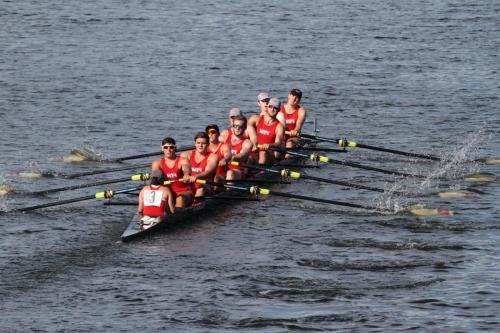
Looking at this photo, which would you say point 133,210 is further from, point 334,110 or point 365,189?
point 334,110

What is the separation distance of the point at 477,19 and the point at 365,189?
122 ft

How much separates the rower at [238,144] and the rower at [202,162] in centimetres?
176

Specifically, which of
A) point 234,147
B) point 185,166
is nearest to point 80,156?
point 234,147

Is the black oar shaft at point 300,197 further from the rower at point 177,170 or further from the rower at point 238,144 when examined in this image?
the rower at point 238,144

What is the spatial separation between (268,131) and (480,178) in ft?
19.6

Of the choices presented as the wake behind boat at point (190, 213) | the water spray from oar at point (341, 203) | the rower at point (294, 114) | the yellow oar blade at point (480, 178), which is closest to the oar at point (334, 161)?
the wake behind boat at point (190, 213)

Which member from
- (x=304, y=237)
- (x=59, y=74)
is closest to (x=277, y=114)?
(x=304, y=237)

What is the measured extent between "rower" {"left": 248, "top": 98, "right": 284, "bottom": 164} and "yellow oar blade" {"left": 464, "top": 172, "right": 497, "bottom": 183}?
17.4 ft

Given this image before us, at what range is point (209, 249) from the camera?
2388 centimetres

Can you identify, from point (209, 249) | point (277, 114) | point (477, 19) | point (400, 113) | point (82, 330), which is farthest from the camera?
point (477, 19)

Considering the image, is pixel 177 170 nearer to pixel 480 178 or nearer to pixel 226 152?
pixel 226 152

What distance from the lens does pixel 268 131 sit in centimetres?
3070

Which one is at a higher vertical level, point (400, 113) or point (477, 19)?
point (477, 19)

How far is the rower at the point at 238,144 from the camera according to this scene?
91.6ft
